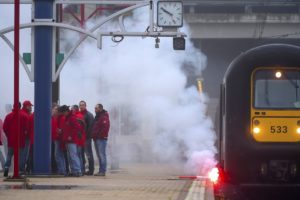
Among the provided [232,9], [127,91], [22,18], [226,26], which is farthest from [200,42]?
[22,18]

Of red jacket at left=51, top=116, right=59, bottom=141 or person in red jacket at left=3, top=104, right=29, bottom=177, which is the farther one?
red jacket at left=51, top=116, right=59, bottom=141

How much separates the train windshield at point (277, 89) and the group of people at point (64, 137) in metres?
7.38

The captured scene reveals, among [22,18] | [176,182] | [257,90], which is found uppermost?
[22,18]

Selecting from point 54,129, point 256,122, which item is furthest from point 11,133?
point 256,122

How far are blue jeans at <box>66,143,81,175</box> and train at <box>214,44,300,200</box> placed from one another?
6.83 meters

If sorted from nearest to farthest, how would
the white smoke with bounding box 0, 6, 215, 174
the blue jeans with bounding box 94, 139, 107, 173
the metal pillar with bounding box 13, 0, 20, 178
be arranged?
the metal pillar with bounding box 13, 0, 20, 178, the blue jeans with bounding box 94, 139, 107, 173, the white smoke with bounding box 0, 6, 215, 174

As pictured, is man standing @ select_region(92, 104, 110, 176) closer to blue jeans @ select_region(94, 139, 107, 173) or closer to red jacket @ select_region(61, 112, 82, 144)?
blue jeans @ select_region(94, 139, 107, 173)

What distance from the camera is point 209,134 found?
23938 millimetres

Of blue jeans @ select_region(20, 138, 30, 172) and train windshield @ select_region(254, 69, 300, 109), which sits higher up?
train windshield @ select_region(254, 69, 300, 109)

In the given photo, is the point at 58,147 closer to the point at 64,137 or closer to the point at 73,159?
the point at 64,137

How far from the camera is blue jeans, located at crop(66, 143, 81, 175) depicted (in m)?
19.1

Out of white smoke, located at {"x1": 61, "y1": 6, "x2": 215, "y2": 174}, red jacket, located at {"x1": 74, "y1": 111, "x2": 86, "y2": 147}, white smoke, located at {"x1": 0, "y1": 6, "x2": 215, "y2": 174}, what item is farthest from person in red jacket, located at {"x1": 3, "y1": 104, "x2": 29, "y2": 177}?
white smoke, located at {"x1": 61, "y1": 6, "x2": 215, "y2": 174}

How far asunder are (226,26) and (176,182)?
35672 mm

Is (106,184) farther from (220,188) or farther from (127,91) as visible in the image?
(127,91)
